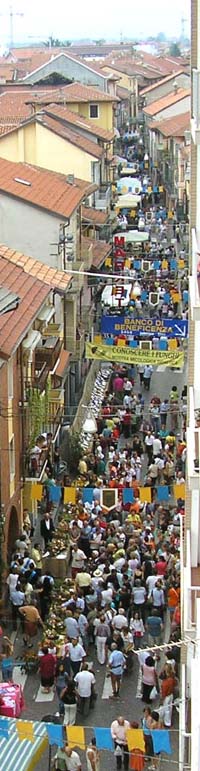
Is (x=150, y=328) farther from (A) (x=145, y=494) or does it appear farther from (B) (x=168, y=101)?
(B) (x=168, y=101)

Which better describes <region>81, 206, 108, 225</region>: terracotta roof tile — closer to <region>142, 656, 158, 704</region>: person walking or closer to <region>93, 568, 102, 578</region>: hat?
<region>93, 568, 102, 578</region>: hat

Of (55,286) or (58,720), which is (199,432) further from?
(55,286)

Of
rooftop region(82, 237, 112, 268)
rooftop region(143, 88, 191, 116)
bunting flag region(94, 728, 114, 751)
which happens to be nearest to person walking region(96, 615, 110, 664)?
bunting flag region(94, 728, 114, 751)

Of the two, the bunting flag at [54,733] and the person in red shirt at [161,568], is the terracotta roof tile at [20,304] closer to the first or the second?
the person in red shirt at [161,568]

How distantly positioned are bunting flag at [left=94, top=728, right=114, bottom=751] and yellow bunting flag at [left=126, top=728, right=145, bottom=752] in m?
0.26

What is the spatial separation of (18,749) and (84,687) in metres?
3.00

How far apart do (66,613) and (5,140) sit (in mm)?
33607

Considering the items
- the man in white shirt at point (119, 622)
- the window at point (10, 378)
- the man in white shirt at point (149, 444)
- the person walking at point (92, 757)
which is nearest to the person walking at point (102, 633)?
the man in white shirt at point (119, 622)

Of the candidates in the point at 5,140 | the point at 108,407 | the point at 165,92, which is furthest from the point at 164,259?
the point at 165,92

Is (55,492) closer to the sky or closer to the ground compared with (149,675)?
closer to the sky

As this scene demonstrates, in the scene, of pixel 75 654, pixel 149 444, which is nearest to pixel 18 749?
pixel 75 654

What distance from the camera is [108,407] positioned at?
3666 centimetres

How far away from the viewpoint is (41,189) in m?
41.2

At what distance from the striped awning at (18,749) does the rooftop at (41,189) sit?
74.0 ft
